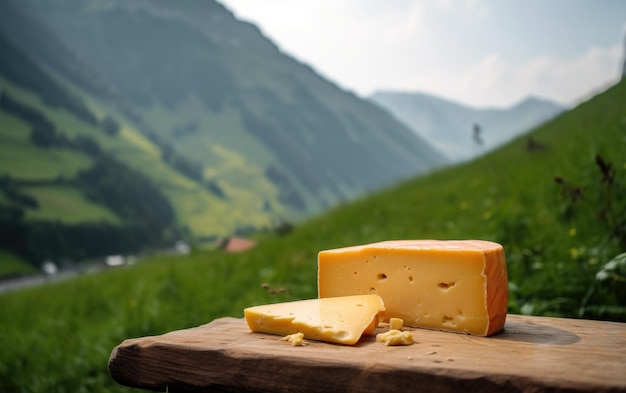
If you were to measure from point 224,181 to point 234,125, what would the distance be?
33.3 m

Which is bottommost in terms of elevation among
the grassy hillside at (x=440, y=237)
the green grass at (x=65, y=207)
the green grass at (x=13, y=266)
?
the green grass at (x=13, y=266)

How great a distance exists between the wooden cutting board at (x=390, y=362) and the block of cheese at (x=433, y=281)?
93 mm

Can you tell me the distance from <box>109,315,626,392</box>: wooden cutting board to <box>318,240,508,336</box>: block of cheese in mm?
93

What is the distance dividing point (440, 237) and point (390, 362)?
3.75 meters

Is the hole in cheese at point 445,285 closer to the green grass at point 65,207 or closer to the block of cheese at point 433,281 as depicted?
the block of cheese at point 433,281

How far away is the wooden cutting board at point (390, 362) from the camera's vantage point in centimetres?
132

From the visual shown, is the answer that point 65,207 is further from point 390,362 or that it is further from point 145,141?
point 390,362

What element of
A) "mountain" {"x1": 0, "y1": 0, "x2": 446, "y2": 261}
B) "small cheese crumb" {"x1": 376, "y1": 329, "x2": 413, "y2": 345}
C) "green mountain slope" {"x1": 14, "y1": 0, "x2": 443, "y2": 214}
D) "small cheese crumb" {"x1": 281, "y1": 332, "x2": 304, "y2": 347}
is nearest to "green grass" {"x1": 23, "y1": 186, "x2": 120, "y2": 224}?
"mountain" {"x1": 0, "y1": 0, "x2": 446, "y2": 261}

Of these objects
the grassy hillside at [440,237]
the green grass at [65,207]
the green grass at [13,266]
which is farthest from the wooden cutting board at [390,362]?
the green grass at [65,207]

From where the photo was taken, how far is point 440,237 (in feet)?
16.6

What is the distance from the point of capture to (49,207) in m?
66.5

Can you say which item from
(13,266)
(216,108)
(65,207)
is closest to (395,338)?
(13,266)

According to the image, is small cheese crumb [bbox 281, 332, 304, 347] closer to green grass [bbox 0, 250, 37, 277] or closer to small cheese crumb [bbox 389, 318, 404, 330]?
small cheese crumb [bbox 389, 318, 404, 330]

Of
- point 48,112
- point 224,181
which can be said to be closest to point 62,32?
point 224,181
